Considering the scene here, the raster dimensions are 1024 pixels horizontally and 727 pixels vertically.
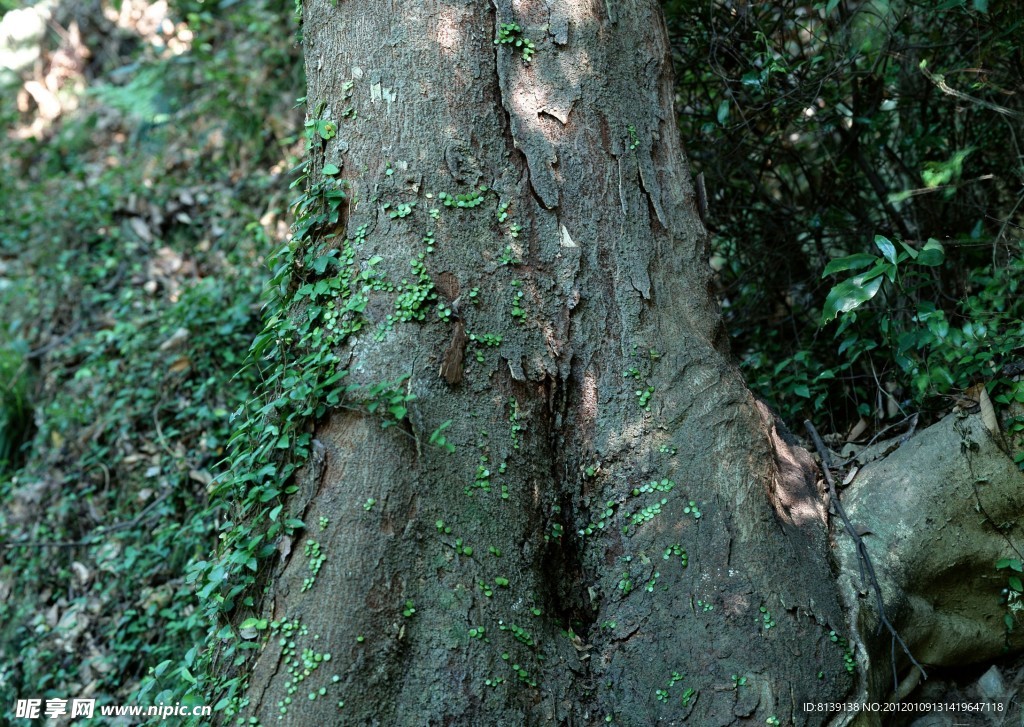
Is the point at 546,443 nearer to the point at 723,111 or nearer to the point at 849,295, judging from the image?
the point at 849,295

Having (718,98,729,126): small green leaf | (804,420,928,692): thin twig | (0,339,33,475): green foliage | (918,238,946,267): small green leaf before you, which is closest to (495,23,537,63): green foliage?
(718,98,729,126): small green leaf

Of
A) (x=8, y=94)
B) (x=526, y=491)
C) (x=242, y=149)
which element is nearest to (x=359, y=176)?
(x=526, y=491)

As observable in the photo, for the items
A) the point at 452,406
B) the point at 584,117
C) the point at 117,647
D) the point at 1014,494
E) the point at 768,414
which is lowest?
the point at 117,647

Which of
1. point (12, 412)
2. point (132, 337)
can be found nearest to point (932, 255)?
point (132, 337)

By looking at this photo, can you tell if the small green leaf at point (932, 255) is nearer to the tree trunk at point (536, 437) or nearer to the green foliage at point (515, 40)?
the tree trunk at point (536, 437)

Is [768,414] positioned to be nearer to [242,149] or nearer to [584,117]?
[584,117]

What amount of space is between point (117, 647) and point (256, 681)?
2.06m

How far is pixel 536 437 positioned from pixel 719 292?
222 centimetres

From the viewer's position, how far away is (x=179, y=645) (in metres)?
3.87

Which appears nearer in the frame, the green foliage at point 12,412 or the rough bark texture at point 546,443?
the rough bark texture at point 546,443

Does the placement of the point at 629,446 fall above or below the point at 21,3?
below

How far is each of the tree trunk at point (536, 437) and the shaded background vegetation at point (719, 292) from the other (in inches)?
27.1

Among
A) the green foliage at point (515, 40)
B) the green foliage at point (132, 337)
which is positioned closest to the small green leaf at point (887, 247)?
the green foliage at point (515, 40)

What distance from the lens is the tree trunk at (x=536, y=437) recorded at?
97.5 inches
